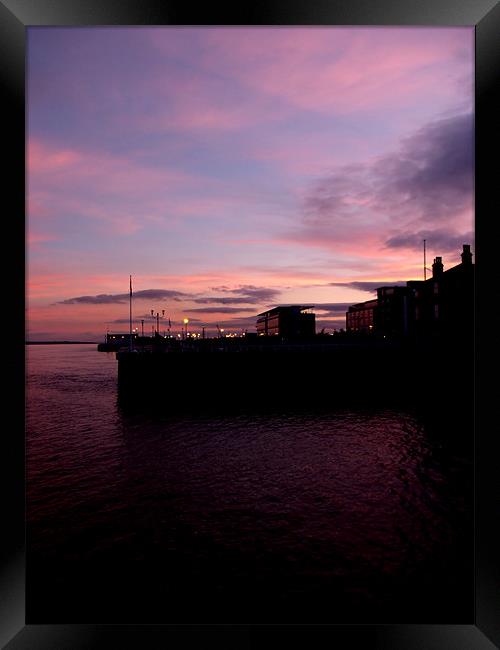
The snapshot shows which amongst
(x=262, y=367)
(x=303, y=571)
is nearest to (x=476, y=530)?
(x=303, y=571)

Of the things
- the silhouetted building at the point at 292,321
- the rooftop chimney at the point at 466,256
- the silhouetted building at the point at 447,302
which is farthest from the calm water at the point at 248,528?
the silhouetted building at the point at 292,321

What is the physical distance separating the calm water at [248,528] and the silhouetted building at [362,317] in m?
53.5

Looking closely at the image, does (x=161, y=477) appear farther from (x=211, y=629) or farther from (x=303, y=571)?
(x=211, y=629)

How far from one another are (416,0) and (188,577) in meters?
8.62

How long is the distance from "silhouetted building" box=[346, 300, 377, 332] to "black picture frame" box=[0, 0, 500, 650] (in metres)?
65.2

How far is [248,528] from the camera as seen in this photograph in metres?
8.79

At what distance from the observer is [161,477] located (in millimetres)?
12312

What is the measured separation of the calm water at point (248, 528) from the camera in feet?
20.8

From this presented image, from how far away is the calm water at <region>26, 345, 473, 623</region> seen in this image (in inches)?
250

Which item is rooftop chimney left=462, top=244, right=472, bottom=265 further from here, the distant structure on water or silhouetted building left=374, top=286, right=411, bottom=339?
silhouetted building left=374, top=286, right=411, bottom=339

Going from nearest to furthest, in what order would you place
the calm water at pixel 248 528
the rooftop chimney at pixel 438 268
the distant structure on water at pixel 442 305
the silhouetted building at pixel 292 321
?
the calm water at pixel 248 528, the distant structure on water at pixel 442 305, the rooftop chimney at pixel 438 268, the silhouetted building at pixel 292 321

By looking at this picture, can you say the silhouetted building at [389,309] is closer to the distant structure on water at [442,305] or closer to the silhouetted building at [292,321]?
the silhouetted building at [292,321]

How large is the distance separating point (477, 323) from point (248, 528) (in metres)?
7.96

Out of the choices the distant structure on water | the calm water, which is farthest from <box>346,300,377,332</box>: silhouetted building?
the calm water
